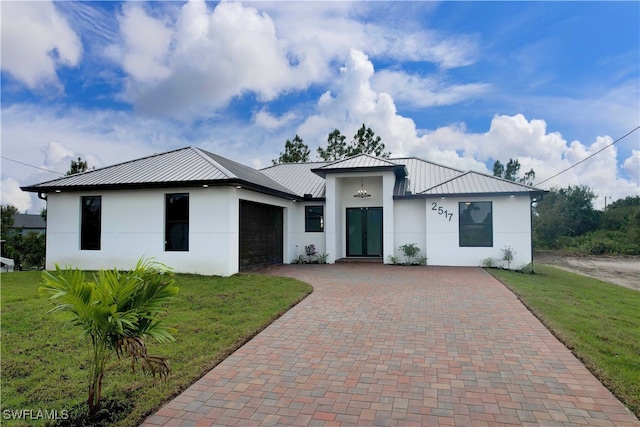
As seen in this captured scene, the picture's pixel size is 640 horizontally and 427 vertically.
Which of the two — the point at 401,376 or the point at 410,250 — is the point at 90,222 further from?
the point at 401,376

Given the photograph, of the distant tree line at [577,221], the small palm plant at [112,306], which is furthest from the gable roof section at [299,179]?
the distant tree line at [577,221]

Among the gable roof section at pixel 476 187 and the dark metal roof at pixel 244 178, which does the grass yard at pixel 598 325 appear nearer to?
the gable roof section at pixel 476 187

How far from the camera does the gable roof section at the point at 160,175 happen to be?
11023 millimetres

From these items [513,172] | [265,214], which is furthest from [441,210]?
[513,172]

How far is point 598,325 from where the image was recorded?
6156 millimetres

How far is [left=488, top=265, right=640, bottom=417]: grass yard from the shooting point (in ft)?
13.2

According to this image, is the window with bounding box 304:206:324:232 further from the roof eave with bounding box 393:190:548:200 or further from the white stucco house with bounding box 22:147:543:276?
the roof eave with bounding box 393:190:548:200

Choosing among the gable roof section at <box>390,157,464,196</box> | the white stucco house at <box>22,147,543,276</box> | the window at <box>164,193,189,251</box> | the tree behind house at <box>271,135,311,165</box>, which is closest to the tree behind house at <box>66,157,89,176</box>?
the white stucco house at <box>22,147,543,276</box>

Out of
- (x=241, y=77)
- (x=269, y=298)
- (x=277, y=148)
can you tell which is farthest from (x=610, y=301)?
(x=277, y=148)

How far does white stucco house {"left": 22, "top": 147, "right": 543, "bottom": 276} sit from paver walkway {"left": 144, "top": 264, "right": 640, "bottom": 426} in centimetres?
550

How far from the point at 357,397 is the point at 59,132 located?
19.0m

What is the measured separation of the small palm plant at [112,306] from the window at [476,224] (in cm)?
1280

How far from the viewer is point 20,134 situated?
15867 millimetres

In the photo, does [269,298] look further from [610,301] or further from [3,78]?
[3,78]
